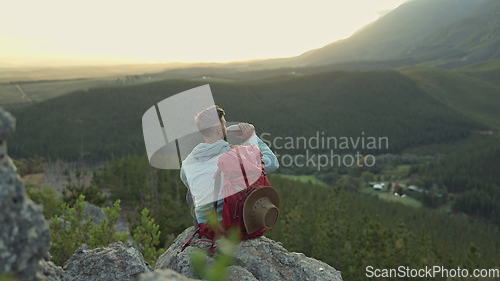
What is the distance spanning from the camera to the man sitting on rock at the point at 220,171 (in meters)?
5.41

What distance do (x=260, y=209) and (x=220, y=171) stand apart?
0.69 meters

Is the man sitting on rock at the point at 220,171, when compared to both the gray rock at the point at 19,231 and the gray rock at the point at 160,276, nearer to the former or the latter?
the gray rock at the point at 160,276

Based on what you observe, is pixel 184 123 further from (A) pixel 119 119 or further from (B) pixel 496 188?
(A) pixel 119 119

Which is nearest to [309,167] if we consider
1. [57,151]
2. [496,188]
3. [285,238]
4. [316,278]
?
[496,188]

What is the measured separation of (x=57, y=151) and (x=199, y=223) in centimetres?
15517

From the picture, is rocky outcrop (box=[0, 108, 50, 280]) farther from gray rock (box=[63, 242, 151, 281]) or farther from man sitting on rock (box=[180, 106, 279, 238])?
man sitting on rock (box=[180, 106, 279, 238])

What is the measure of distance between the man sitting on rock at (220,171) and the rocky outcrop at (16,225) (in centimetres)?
265

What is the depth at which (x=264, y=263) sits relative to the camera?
5.86 m

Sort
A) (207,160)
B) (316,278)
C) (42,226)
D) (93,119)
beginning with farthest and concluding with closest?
1. (93,119)
2. (316,278)
3. (207,160)
4. (42,226)

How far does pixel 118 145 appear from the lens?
158 meters

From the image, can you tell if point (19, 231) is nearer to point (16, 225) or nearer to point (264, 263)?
point (16, 225)

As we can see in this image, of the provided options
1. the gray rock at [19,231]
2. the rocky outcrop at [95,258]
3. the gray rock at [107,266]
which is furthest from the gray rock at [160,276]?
the gray rock at [107,266]

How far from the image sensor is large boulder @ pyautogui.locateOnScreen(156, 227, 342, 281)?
5676 millimetres

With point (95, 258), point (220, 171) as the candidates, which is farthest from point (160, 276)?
point (95, 258)
